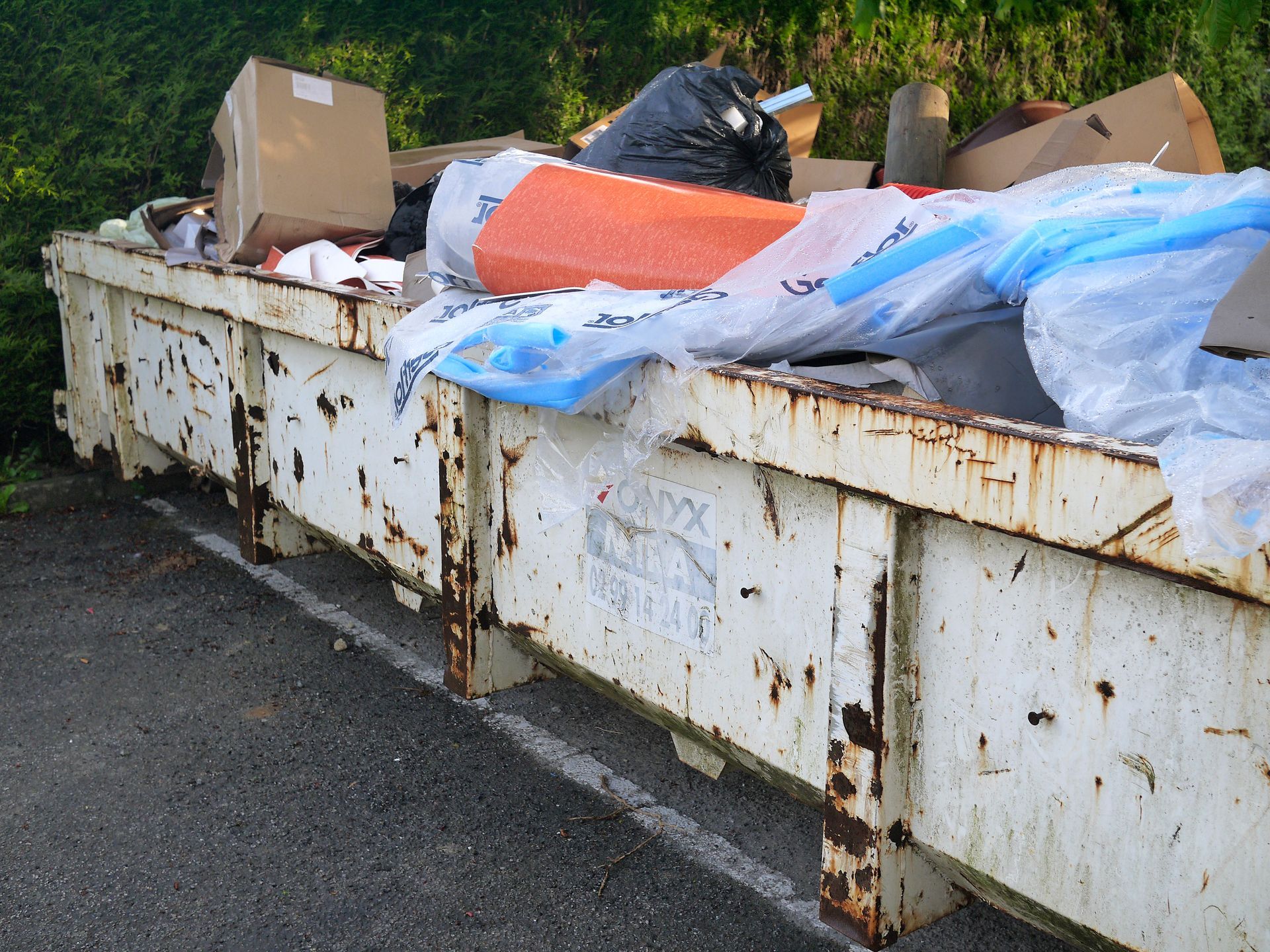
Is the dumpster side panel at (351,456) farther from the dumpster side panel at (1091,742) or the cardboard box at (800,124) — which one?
the cardboard box at (800,124)

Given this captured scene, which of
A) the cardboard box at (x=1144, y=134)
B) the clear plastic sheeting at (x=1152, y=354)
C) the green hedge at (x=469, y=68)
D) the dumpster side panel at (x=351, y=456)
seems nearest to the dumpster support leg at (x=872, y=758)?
the clear plastic sheeting at (x=1152, y=354)

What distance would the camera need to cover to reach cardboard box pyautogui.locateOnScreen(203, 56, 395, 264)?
3312 millimetres

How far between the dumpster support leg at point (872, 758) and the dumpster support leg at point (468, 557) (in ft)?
3.17

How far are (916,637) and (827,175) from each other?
7.57 feet

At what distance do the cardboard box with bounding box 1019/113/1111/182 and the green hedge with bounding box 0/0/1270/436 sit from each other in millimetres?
1599

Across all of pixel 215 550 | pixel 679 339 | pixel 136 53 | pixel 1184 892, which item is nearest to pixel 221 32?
pixel 136 53

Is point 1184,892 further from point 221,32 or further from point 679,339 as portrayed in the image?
point 221,32

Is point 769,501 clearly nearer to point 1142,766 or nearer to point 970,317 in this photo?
point 970,317

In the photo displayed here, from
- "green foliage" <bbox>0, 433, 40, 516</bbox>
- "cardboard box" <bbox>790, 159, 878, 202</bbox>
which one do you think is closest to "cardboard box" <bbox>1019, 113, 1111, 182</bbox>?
"cardboard box" <bbox>790, 159, 878, 202</bbox>

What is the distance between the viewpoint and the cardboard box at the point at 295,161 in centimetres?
331

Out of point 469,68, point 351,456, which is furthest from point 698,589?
point 469,68

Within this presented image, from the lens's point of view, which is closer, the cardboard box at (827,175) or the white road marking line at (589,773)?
the white road marking line at (589,773)

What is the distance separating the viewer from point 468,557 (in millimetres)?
2324

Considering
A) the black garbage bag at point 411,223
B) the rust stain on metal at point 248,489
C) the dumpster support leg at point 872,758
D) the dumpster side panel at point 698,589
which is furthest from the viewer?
the black garbage bag at point 411,223
